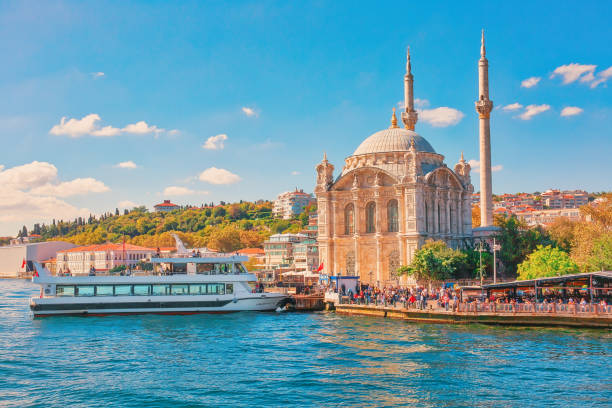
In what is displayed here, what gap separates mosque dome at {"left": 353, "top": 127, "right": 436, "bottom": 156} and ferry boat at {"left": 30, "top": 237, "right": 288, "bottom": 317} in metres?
17.3

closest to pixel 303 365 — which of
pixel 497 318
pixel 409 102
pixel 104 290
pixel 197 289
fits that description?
pixel 497 318

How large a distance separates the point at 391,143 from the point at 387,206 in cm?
557

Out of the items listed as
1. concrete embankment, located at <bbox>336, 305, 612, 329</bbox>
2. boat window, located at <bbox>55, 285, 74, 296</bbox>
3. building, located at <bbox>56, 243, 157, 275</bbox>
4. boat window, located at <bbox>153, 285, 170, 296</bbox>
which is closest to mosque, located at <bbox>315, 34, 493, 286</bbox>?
concrete embankment, located at <bbox>336, 305, 612, 329</bbox>

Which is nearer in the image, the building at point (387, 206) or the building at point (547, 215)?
the building at point (387, 206)

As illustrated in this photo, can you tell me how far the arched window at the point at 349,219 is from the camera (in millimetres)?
53022

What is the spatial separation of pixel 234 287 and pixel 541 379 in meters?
24.0

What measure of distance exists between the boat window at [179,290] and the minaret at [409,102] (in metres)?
31.2

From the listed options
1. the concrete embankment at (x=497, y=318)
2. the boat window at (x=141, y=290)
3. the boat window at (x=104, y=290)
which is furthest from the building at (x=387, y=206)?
the boat window at (x=104, y=290)

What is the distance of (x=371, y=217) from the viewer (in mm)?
52062

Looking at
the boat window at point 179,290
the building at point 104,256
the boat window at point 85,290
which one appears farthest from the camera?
the building at point 104,256

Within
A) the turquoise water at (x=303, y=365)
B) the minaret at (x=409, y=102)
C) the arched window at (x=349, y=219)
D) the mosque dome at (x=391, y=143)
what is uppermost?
the minaret at (x=409, y=102)

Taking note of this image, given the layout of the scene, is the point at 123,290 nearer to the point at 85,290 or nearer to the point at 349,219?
the point at 85,290

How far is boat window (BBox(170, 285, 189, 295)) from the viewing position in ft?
134

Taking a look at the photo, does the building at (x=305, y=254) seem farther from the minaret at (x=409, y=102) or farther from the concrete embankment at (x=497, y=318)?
the concrete embankment at (x=497, y=318)
